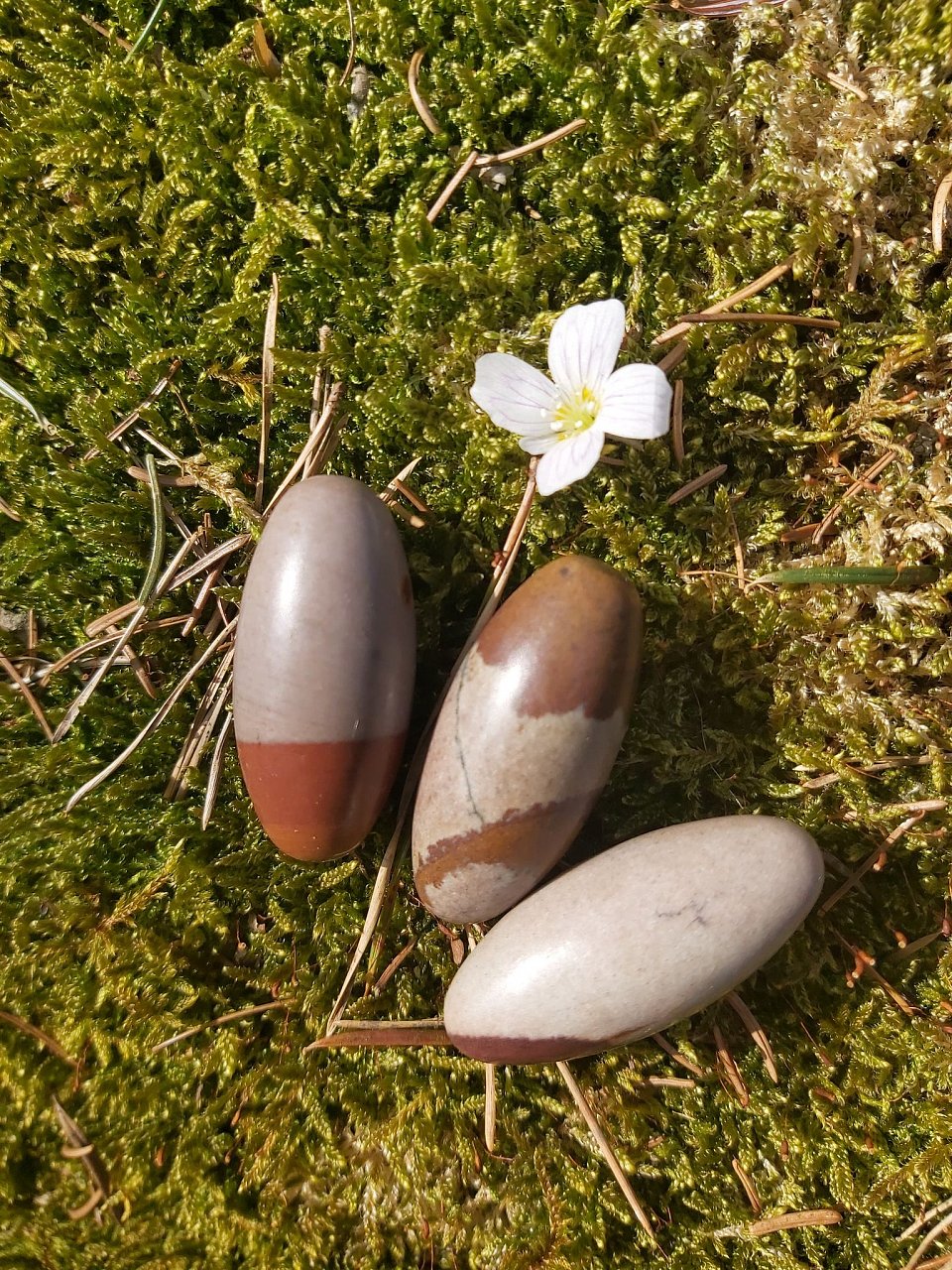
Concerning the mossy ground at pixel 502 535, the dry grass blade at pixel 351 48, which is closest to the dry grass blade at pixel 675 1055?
the mossy ground at pixel 502 535

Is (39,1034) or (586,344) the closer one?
(586,344)

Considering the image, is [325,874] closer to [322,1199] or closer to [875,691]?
[322,1199]

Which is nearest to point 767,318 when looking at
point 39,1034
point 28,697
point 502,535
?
point 502,535

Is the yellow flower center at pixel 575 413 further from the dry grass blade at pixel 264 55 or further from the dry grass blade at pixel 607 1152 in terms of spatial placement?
the dry grass blade at pixel 607 1152

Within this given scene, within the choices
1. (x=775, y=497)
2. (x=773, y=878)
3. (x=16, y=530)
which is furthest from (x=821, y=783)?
(x=16, y=530)

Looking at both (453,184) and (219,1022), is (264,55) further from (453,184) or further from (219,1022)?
(219,1022)

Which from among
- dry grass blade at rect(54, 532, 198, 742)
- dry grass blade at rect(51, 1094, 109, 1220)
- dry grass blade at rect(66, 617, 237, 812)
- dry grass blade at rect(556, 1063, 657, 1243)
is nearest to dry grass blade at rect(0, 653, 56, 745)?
dry grass blade at rect(54, 532, 198, 742)
